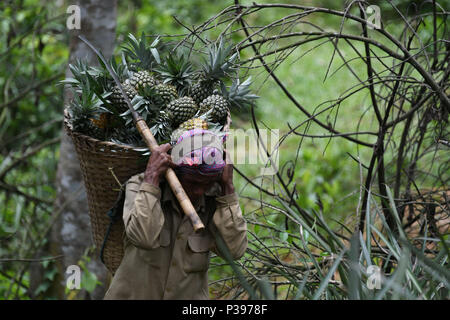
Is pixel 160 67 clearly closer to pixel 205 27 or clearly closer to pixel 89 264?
pixel 205 27

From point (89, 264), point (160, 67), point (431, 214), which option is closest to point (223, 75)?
point (160, 67)

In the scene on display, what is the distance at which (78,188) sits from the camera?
438 centimetres

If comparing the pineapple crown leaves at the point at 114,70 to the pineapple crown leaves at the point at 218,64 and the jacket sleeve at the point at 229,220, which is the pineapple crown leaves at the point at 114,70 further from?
the jacket sleeve at the point at 229,220

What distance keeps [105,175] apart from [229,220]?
588mm

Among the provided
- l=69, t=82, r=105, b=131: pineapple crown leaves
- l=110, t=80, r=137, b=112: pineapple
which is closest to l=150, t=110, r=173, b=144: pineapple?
l=110, t=80, r=137, b=112: pineapple

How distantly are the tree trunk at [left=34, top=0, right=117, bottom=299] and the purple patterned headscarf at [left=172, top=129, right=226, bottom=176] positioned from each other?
222cm

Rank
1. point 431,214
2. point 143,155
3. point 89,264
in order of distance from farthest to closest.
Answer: point 89,264, point 431,214, point 143,155

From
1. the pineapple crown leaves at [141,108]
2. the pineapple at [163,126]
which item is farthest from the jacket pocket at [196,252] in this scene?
the pineapple crown leaves at [141,108]

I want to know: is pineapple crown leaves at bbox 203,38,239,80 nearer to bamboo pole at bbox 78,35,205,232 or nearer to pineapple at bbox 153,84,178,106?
pineapple at bbox 153,84,178,106

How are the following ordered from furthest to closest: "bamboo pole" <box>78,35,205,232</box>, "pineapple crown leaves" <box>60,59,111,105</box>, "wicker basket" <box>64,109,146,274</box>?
"pineapple crown leaves" <box>60,59,111,105</box>
"wicker basket" <box>64,109,146,274</box>
"bamboo pole" <box>78,35,205,232</box>

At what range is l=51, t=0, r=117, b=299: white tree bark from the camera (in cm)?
423

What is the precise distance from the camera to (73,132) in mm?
2447

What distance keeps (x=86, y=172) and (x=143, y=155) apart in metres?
0.33

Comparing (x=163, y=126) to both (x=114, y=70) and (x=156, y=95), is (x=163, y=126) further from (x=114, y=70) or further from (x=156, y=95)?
(x=114, y=70)
